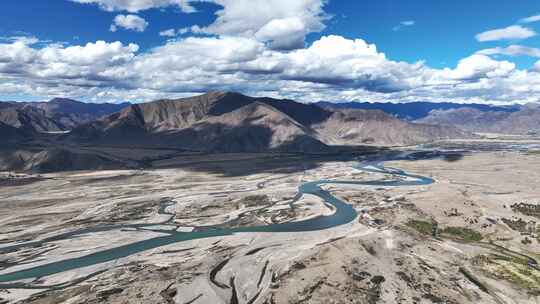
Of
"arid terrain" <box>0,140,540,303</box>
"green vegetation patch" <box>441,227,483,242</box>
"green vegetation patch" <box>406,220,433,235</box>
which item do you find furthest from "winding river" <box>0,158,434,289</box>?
"green vegetation patch" <box>441,227,483,242</box>

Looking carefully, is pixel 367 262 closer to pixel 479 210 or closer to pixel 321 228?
pixel 321 228

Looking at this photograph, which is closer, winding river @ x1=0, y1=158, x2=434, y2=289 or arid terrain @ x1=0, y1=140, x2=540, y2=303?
Result: arid terrain @ x1=0, y1=140, x2=540, y2=303

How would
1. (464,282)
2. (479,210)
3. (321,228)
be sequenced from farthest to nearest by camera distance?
(479,210), (321,228), (464,282)

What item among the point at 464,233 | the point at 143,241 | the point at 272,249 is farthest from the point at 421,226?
the point at 143,241

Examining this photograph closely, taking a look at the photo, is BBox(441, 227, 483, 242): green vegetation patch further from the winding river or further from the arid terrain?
the winding river

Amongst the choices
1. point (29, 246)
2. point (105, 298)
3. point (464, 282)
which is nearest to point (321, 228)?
point (464, 282)

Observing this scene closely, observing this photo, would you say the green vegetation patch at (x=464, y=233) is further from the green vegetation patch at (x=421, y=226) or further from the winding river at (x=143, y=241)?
the winding river at (x=143, y=241)

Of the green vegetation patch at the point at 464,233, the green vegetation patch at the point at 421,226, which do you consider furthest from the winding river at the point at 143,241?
the green vegetation patch at the point at 464,233
